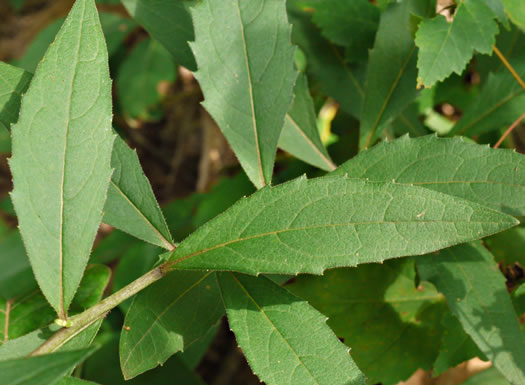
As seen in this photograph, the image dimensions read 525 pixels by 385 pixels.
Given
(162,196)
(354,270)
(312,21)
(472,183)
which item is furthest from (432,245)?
(162,196)

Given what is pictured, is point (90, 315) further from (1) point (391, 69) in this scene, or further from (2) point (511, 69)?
(2) point (511, 69)

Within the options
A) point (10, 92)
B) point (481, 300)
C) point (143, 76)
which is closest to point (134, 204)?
point (10, 92)

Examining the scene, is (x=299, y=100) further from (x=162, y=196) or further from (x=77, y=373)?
(x=162, y=196)

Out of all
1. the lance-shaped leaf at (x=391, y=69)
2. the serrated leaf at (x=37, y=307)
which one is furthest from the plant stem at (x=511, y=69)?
the serrated leaf at (x=37, y=307)

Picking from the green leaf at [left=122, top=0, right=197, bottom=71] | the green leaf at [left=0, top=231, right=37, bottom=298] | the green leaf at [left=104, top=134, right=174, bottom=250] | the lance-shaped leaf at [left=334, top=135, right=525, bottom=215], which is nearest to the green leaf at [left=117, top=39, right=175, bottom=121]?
the green leaf at [left=0, top=231, right=37, bottom=298]

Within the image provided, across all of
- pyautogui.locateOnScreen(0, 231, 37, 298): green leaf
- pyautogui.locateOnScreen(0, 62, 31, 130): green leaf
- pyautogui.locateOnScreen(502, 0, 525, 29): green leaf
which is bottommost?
pyautogui.locateOnScreen(0, 231, 37, 298): green leaf

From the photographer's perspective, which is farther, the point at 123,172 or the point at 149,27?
the point at 149,27

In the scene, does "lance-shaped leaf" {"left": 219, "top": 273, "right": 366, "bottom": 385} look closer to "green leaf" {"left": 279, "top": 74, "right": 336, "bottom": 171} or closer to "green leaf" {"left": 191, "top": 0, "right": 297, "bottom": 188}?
"green leaf" {"left": 191, "top": 0, "right": 297, "bottom": 188}
